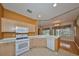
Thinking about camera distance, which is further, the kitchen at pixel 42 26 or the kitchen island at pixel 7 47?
the kitchen at pixel 42 26

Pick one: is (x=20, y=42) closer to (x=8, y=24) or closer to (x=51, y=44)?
(x=8, y=24)

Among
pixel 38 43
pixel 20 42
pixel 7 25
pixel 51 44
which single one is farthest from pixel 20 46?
pixel 51 44

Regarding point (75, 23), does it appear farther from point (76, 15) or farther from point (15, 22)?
point (15, 22)

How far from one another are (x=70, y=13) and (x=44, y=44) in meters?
2.40

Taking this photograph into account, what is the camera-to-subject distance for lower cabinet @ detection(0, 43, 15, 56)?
253 cm

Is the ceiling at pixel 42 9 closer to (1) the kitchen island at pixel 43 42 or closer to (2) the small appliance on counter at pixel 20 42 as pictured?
(2) the small appliance on counter at pixel 20 42

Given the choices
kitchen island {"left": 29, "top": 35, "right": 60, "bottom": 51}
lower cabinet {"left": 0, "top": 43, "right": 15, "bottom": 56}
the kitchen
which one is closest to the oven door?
the kitchen

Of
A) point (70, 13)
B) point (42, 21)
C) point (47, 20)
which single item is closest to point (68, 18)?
point (70, 13)

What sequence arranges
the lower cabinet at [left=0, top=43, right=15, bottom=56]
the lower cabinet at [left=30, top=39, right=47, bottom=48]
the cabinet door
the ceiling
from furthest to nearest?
the lower cabinet at [left=30, top=39, right=47, bottom=48] < the cabinet door < the ceiling < the lower cabinet at [left=0, top=43, right=15, bottom=56]

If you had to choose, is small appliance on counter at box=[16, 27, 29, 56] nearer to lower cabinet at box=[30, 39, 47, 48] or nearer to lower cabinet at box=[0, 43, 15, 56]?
lower cabinet at box=[0, 43, 15, 56]

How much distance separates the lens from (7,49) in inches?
107

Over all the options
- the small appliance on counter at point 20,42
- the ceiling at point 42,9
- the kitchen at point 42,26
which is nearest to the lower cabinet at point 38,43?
the kitchen at point 42,26

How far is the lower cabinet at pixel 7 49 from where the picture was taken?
253cm

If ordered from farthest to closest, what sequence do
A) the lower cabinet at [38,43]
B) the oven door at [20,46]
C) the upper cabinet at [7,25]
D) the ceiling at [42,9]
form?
the lower cabinet at [38,43] < the oven door at [20,46] < the upper cabinet at [7,25] < the ceiling at [42,9]
